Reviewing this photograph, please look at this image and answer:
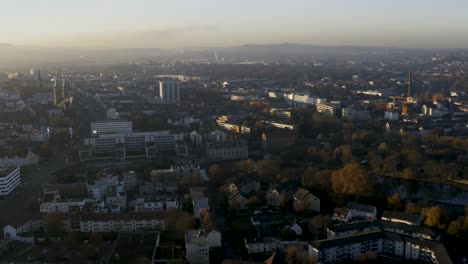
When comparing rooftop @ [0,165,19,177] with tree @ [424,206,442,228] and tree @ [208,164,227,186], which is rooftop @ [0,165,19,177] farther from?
tree @ [424,206,442,228]

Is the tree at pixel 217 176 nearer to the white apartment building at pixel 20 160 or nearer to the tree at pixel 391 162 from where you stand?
the tree at pixel 391 162

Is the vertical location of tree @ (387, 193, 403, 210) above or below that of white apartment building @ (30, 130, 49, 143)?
below

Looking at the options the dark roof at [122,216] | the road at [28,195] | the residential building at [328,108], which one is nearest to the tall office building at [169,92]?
the residential building at [328,108]

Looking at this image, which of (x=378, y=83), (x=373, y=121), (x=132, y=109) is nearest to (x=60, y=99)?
(x=132, y=109)

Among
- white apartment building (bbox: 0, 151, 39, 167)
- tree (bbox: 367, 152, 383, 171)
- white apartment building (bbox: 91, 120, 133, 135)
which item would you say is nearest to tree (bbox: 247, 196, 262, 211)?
tree (bbox: 367, 152, 383, 171)

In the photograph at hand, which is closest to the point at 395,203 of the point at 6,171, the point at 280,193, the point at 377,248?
the point at 377,248

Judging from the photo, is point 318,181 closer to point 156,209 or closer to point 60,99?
Result: point 156,209
